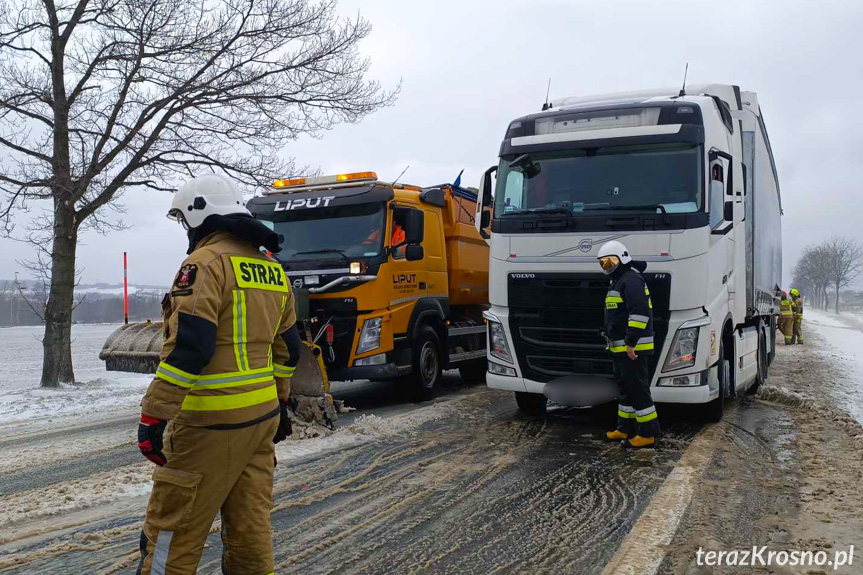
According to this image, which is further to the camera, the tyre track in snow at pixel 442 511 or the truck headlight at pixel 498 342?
the truck headlight at pixel 498 342

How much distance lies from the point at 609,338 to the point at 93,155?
8.60 meters

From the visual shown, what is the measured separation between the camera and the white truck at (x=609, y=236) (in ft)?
21.8

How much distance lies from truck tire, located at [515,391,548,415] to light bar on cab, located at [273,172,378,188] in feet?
11.1

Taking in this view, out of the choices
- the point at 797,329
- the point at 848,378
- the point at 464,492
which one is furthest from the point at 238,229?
the point at 797,329

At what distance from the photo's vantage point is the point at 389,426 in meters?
7.46

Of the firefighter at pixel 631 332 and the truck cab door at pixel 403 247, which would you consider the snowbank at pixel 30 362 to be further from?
the firefighter at pixel 631 332

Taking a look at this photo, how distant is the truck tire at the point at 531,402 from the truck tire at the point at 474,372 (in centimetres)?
298

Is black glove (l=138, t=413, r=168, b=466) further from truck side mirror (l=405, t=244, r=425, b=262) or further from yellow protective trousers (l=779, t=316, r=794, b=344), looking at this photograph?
yellow protective trousers (l=779, t=316, r=794, b=344)

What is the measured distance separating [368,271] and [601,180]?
304cm

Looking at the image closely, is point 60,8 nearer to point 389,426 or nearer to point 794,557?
point 389,426

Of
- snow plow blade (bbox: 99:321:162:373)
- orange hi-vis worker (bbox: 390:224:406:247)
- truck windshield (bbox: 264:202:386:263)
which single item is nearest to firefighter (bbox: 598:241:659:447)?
orange hi-vis worker (bbox: 390:224:406:247)

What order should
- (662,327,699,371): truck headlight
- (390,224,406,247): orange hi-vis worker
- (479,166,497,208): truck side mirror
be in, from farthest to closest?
(390,224,406,247): orange hi-vis worker, (479,166,497,208): truck side mirror, (662,327,699,371): truck headlight

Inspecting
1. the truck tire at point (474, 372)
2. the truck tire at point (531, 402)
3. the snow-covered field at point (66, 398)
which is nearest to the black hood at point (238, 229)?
the truck tire at point (531, 402)

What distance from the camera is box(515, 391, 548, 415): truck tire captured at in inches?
319
